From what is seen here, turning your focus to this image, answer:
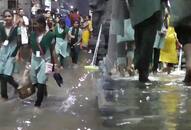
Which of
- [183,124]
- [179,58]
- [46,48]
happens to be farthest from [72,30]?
[183,124]

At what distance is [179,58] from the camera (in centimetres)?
1683

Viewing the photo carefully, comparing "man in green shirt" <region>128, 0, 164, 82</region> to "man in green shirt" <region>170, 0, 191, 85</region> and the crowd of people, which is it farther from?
the crowd of people

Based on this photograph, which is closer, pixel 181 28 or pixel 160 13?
pixel 181 28

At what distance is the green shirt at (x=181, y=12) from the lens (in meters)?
7.62

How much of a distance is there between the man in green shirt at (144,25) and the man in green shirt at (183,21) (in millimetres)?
1322

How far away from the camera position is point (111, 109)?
7477 millimetres

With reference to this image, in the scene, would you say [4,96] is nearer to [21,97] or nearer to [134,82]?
[21,97]

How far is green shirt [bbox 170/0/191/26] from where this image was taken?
7.62 m

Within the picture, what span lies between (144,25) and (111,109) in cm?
255

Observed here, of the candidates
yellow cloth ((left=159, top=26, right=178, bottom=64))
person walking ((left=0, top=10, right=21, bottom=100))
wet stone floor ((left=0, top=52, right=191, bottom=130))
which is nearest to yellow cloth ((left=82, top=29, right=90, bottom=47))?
yellow cloth ((left=159, top=26, right=178, bottom=64))

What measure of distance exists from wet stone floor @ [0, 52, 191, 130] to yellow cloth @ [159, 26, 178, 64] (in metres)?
4.67

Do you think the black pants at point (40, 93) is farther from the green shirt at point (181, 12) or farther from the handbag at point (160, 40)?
the handbag at point (160, 40)

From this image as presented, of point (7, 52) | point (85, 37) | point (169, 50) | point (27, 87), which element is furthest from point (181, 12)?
point (85, 37)

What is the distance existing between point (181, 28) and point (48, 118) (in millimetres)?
2501
